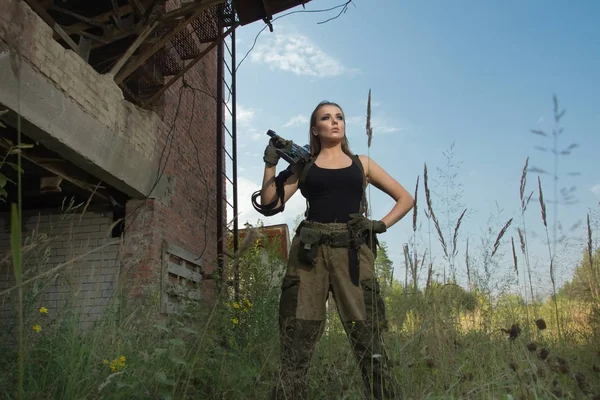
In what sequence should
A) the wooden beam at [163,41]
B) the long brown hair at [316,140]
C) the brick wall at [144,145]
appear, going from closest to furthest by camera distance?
the long brown hair at [316,140] < the brick wall at [144,145] < the wooden beam at [163,41]

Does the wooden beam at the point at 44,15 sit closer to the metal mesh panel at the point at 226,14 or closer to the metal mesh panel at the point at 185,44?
the metal mesh panel at the point at 185,44

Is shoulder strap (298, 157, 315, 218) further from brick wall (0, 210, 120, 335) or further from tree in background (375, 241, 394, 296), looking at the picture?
brick wall (0, 210, 120, 335)

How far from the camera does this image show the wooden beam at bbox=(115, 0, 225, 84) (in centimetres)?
565

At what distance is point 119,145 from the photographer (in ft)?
19.7

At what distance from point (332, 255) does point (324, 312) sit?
295mm

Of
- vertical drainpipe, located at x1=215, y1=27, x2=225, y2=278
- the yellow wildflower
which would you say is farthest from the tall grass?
vertical drainpipe, located at x1=215, y1=27, x2=225, y2=278

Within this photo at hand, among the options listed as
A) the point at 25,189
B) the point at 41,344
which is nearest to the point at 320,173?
the point at 41,344

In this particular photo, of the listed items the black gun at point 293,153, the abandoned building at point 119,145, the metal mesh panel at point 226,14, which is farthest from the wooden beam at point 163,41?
the black gun at point 293,153

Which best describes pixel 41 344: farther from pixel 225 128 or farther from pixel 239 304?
pixel 225 128

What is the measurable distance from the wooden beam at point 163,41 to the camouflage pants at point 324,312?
3546 millimetres

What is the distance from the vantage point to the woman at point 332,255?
2.65 meters

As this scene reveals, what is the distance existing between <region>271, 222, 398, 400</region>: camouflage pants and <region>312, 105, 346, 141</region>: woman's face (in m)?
0.58

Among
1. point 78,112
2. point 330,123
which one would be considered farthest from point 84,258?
point 330,123

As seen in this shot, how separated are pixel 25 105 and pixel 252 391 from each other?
3.07 m
